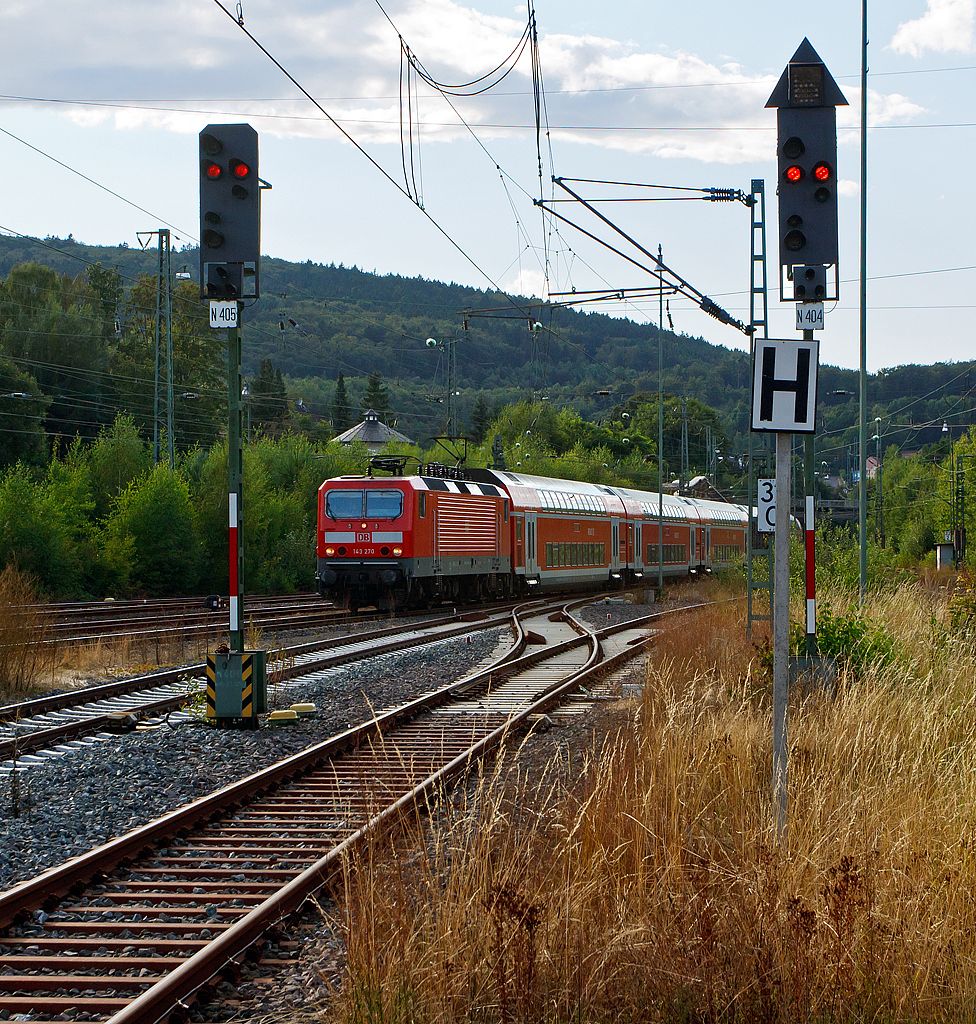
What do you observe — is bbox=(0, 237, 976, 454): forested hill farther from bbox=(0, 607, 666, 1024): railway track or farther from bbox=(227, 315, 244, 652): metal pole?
bbox=(0, 607, 666, 1024): railway track

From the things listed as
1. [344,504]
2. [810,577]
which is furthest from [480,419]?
[810,577]

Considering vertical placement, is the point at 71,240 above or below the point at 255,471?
above

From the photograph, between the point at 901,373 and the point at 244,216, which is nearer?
the point at 244,216

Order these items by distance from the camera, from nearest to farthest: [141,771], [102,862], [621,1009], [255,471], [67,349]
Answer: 1. [621,1009]
2. [102,862]
3. [141,771]
4. [255,471]
5. [67,349]

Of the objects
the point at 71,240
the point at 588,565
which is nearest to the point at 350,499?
the point at 588,565

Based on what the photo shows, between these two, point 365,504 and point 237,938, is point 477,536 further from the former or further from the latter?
point 237,938

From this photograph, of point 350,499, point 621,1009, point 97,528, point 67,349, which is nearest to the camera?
point 621,1009

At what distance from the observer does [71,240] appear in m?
157

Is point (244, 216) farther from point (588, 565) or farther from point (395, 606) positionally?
point (588, 565)

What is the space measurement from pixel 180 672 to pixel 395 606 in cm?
1527

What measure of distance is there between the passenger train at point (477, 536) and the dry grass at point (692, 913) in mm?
15715

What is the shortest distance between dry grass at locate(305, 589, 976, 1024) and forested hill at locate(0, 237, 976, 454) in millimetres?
99698

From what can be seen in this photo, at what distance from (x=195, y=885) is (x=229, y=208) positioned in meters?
7.45

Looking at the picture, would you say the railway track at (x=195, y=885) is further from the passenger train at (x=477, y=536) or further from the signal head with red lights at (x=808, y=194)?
the passenger train at (x=477, y=536)
